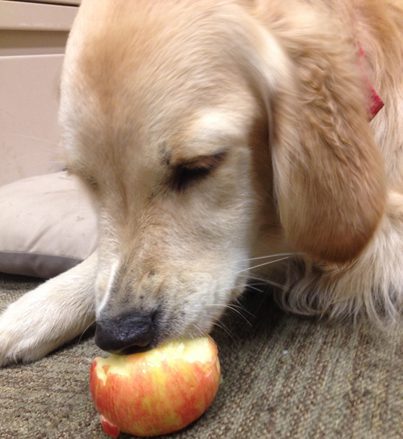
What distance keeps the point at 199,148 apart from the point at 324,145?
0.22m

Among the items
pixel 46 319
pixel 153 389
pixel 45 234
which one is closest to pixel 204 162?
pixel 153 389

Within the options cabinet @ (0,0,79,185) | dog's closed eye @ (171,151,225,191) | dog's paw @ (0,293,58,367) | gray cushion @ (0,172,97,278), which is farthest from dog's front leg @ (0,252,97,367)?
cabinet @ (0,0,79,185)

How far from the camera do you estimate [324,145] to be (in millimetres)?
957

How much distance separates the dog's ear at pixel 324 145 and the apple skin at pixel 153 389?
12.6 inches

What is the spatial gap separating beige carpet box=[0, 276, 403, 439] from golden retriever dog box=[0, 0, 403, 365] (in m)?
0.10

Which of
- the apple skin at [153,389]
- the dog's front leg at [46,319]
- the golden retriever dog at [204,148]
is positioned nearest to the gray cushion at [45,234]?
Answer: the dog's front leg at [46,319]

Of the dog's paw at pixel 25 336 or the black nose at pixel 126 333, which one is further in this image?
the dog's paw at pixel 25 336

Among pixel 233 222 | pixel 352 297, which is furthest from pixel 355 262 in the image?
pixel 233 222

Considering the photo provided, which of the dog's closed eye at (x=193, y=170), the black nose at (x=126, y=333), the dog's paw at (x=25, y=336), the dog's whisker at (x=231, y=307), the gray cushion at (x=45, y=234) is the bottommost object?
the gray cushion at (x=45, y=234)

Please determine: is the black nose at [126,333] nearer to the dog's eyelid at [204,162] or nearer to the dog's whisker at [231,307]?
the dog's whisker at [231,307]

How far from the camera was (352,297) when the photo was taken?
46.1 inches

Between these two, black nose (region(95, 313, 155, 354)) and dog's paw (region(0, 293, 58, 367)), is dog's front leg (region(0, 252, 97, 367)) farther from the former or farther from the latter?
black nose (region(95, 313, 155, 354))

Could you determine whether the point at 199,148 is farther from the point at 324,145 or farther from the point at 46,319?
the point at 46,319

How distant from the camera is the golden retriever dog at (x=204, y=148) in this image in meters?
0.88
